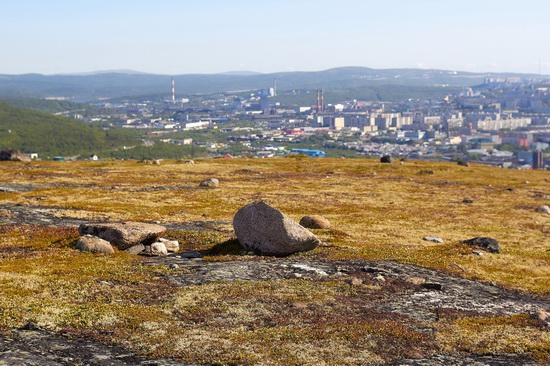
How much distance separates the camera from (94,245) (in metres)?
47.5

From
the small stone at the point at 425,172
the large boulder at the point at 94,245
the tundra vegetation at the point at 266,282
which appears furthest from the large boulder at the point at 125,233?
the small stone at the point at 425,172

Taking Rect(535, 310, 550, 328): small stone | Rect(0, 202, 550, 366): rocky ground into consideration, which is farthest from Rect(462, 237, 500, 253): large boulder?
Rect(535, 310, 550, 328): small stone

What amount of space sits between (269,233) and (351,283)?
9.97 m

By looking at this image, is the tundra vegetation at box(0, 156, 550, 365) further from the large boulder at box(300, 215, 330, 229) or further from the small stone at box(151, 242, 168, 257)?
the small stone at box(151, 242, 168, 257)

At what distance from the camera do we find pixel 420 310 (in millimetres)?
36281

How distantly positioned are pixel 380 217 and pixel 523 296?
34.7 m

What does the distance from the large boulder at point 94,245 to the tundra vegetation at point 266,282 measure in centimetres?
98

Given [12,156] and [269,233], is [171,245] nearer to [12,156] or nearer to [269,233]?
[269,233]

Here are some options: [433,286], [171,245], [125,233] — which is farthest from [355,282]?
[125,233]

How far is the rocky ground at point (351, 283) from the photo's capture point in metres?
27.2

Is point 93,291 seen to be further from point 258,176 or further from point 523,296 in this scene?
point 258,176

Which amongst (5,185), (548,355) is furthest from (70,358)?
(5,185)

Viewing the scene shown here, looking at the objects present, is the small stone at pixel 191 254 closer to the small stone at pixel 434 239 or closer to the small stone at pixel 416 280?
the small stone at pixel 416 280

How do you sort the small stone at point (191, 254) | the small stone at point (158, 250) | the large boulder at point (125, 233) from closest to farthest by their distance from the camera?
the large boulder at point (125, 233) < the small stone at point (191, 254) < the small stone at point (158, 250)
